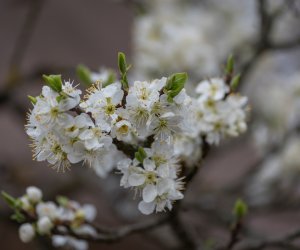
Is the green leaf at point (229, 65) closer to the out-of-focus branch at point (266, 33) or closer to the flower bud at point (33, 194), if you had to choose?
the flower bud at point (33, 194)

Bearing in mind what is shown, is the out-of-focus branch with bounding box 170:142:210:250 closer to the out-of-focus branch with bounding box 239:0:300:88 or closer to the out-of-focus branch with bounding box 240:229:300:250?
the out-of-focus branch with bounding box 240:229:300:250

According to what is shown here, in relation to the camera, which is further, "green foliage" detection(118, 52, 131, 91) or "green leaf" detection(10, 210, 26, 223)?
"green leaf" detection(10, 210, 26, 223)

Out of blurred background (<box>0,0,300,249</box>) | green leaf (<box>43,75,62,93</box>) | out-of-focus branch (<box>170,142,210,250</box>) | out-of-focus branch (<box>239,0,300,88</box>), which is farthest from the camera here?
blurred background (<box>0,0,300,249</box>)

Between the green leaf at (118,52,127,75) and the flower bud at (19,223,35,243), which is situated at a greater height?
the green leaf at (118,52,127,75)

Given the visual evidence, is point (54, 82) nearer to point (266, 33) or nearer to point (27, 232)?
point (27, 232)

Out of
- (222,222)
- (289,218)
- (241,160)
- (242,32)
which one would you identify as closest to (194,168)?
(222,222)

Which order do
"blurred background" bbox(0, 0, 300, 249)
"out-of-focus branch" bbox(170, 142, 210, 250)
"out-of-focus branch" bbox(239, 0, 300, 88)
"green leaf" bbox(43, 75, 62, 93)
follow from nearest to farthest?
"green leaf" bbox(43, 75, 62, 93) < "out-of-focus branch" bbox(170, 142, 210, 250) < "out-of-focus branch" bbox(239, 0, 300, 88) < "blurred background" bbox(0, 0, 300, 249)

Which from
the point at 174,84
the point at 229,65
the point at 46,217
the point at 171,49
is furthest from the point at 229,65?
the point at 171,49

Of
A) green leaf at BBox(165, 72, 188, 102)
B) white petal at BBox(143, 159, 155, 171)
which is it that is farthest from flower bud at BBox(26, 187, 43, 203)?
green leaf at BBox(165, 72, 188, 102)
